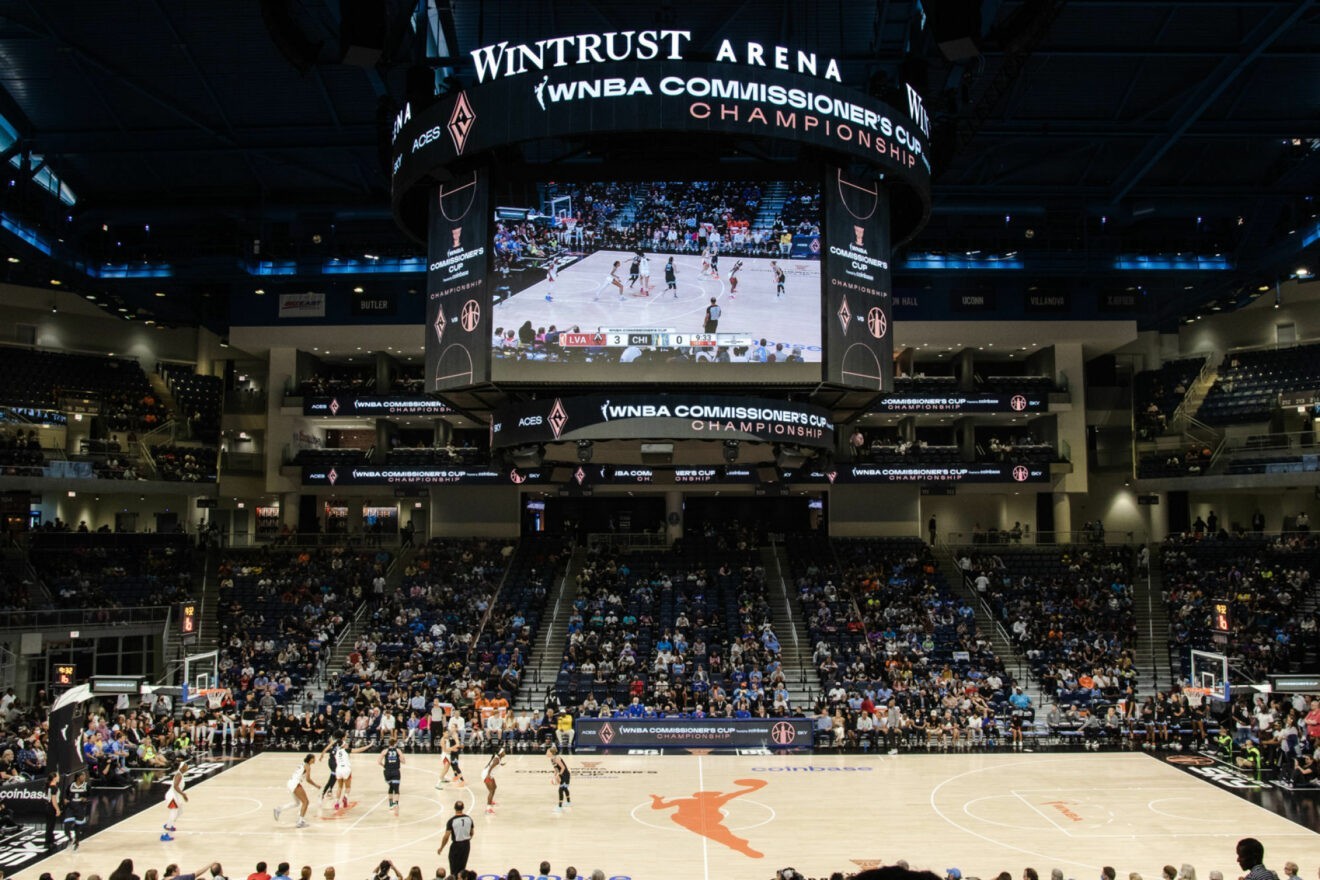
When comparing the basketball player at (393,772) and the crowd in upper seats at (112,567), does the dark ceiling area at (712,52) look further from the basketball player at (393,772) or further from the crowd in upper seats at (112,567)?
the basketball player at (393,772)

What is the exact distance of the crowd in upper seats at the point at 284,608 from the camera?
36.5m

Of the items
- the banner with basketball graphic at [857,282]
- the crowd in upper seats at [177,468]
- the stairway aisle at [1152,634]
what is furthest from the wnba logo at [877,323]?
the crowd in upper seats at [177,468]

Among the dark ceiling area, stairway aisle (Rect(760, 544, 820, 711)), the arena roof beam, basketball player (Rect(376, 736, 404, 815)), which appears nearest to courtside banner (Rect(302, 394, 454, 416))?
the dark ceiling area

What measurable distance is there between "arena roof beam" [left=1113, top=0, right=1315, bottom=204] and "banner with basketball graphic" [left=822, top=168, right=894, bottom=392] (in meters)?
12.6

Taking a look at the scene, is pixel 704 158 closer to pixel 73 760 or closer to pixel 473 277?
pixel 473 277

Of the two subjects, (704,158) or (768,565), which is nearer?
(704,158)

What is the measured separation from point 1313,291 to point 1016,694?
2698 centimetres

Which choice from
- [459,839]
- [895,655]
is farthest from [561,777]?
[895,655]

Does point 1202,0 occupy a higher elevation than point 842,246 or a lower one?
higher

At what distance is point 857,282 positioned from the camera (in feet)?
85.0

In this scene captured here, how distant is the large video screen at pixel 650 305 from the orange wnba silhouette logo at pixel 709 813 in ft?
30.2

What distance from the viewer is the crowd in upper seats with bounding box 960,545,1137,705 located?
34950mm

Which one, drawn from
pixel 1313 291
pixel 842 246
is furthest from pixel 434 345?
pixel 1313 291

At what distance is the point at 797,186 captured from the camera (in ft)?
84.6
